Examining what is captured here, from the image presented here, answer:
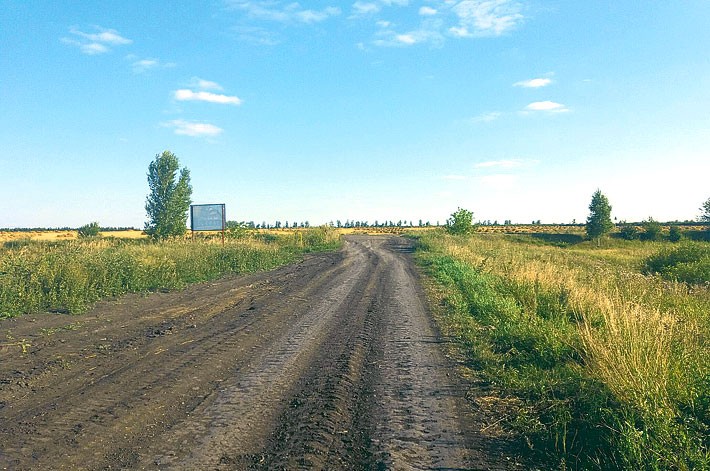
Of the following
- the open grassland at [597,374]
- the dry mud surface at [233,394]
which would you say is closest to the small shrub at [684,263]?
the open grassland at [597,374]

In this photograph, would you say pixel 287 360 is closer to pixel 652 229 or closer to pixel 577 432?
pixel 577 432

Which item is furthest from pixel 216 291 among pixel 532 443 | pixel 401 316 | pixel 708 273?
pixel 708 273

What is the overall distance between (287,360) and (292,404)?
187 cm

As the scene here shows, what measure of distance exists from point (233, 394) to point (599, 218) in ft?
240

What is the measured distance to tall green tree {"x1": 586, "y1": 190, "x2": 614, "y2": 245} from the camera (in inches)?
2653

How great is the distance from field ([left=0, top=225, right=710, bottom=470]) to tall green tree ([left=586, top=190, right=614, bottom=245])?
62.1 m

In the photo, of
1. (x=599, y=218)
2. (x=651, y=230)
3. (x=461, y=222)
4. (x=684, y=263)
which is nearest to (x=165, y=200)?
(x=461, y=222)

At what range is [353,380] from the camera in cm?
615

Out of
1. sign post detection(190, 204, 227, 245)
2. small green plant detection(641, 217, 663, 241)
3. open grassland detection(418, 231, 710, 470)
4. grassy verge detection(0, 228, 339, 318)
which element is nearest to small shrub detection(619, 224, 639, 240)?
small green plant detection(641, 217, 663, 241)

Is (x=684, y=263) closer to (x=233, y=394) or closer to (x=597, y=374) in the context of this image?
(x=597, y=374)

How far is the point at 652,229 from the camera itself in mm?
67438

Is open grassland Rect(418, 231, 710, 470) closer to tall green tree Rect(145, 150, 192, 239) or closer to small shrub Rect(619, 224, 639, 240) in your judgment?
tall green tree Rect(145, 150, 192, 239)

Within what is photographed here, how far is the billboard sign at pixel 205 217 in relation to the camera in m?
34.5

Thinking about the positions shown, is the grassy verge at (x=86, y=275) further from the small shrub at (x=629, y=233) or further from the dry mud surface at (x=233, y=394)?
the small shrub at (x=629, y=233)
